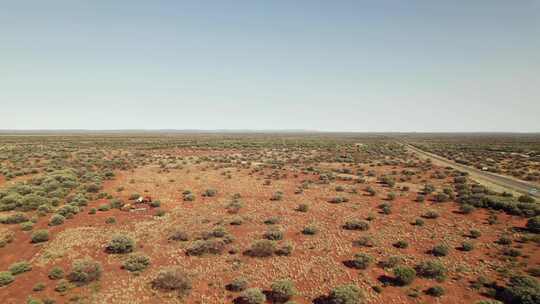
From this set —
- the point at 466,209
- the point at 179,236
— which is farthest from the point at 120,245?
the point at 466,209

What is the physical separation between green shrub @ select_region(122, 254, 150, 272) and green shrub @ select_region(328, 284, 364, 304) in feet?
28.7

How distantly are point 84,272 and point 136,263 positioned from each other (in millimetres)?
2016

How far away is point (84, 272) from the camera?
10898 millimetres

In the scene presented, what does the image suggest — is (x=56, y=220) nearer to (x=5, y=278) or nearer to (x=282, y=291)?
(x=5, y=278)

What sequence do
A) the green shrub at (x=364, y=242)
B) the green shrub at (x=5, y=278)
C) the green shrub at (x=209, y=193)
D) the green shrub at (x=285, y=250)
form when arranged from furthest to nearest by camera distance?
the green shrub at (x=209, y=193), the green shrub at (x=364, y=242), the green shrub at (x=285, y=250), the green shrub at (x=5, y=278)

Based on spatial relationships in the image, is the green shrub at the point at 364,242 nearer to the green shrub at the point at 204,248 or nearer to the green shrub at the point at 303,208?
the green shrub at the point at 303,208

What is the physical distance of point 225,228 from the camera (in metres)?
16.5

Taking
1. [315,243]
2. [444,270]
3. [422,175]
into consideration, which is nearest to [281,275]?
[315,243]

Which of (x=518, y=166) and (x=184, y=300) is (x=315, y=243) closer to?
(x=184, y=300)

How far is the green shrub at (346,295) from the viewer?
9.37 meters

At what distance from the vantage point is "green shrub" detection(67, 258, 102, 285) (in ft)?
35.3

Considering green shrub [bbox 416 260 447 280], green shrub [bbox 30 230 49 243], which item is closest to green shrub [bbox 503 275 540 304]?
green shrub [bbox 416 260 447 280]

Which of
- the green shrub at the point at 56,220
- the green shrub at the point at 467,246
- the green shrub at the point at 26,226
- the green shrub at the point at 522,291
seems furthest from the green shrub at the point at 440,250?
the green shrub at the point at 26,226

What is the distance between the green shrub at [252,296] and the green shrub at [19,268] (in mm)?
10225
